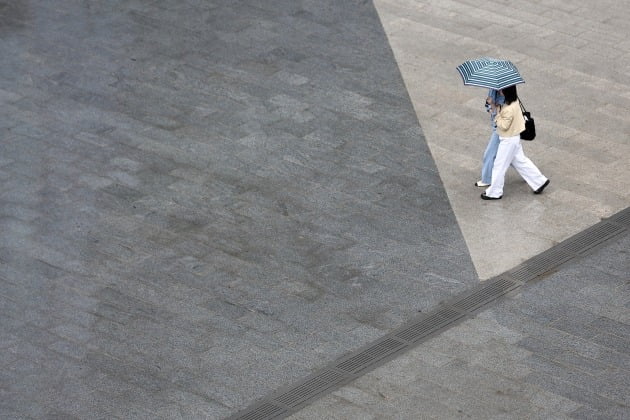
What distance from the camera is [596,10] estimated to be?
64.6ft

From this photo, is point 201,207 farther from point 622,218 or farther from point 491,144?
point 622,218

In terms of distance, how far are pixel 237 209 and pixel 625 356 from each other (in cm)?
477

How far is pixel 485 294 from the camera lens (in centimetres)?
1284

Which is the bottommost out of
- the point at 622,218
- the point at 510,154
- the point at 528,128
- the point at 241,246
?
the point at 241,246

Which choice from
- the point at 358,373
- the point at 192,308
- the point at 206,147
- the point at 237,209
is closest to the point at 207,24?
the point at 206,147

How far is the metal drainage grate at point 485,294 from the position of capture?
12648 mm

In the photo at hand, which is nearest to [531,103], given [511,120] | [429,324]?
[511,120]

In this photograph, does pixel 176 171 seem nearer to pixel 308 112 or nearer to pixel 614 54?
A: pixel 308 112

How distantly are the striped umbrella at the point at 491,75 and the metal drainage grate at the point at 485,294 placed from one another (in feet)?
7.25

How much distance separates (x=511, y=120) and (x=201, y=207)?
12.0 ft

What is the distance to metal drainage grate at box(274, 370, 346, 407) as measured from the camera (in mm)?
11320

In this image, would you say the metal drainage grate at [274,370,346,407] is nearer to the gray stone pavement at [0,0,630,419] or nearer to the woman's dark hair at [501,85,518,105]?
the gray stone pavement at [0,0,630,419]

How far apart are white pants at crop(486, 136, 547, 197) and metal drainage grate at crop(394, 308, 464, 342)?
243 cm

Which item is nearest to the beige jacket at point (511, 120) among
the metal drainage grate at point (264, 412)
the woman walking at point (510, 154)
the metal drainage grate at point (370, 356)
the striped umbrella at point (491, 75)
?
the woman walking at point (510, 154)
